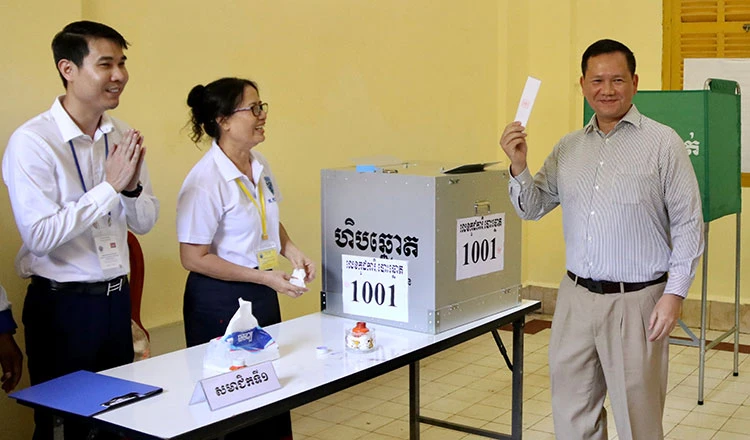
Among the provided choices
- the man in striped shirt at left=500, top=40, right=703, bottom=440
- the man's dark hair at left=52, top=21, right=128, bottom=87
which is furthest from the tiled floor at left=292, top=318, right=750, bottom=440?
the man's dark hair at left=52, top=21, right=128, bottom=87

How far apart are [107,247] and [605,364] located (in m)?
1.53

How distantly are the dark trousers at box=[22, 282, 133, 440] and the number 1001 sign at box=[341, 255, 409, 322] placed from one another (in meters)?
0.72

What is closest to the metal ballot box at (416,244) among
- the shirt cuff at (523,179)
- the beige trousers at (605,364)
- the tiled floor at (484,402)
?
the shirt cuff at (523,179)

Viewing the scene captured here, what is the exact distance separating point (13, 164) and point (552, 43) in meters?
4.40

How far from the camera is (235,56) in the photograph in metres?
3.85

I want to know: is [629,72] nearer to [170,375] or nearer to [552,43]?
[170,375]

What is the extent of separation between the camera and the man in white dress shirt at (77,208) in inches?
92.3

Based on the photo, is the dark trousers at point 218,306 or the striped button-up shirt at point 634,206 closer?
the striped button-up shirt at point 634,206

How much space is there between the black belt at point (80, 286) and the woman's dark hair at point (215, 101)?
2.06 ft

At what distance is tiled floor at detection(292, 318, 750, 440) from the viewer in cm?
380

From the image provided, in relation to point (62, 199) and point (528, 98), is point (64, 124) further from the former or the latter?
point (528, 98)

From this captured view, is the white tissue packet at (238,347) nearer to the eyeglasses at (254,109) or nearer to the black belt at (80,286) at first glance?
the black belt at (80,286)

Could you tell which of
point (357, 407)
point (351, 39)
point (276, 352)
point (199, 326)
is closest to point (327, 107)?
point (351, 39)

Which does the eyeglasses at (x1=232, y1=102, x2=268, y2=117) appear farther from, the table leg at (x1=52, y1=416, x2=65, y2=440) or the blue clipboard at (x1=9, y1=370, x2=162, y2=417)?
the table leg at (x1=52, y1=416, x2=65, y2=440)
